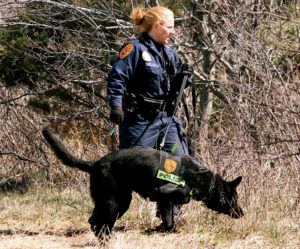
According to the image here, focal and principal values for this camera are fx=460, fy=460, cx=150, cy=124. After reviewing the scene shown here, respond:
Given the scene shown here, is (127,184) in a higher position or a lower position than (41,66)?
lower

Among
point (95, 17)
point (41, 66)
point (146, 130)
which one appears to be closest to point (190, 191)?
point (146, 130)

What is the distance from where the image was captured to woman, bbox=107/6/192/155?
4.16 meters

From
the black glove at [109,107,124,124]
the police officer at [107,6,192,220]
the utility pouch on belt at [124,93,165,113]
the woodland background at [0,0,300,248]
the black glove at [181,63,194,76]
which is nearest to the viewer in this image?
the black glove at [109,107,124,124]

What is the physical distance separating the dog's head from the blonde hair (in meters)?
1.58

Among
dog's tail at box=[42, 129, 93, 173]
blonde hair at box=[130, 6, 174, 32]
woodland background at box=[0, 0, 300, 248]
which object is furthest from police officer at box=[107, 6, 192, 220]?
woodland background at box=[0, 0, 300, 248]

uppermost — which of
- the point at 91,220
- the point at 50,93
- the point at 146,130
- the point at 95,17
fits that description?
the point at 95,17

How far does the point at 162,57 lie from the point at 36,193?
331 centimetres

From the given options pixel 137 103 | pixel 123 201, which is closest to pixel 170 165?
pixel 123 201

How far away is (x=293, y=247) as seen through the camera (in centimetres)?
387

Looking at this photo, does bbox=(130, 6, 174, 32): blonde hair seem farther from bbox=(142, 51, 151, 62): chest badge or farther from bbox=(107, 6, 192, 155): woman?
bbox=(142, 51, 151, 62): chest badge

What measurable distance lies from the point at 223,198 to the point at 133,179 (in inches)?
37.1

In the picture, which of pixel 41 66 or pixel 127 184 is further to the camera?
pixel 41 66

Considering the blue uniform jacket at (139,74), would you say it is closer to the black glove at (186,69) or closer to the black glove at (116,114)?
the black glove at (116,114)

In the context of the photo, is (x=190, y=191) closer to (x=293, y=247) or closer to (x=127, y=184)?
(x=127, y=184)
